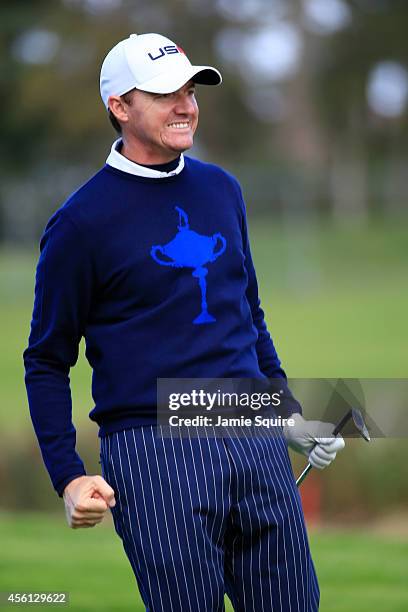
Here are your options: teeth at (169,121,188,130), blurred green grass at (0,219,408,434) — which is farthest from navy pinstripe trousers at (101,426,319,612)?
blurred green grass at (0,219,408,434)

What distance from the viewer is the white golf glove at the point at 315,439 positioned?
133 inches

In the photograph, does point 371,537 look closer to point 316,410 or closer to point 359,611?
point 359,611

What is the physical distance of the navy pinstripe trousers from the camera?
3098 millimetres

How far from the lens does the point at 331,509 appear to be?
835cm

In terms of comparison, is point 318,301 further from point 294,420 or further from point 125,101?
point 125,101

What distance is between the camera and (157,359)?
10.3 feet

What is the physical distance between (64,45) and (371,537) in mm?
39444

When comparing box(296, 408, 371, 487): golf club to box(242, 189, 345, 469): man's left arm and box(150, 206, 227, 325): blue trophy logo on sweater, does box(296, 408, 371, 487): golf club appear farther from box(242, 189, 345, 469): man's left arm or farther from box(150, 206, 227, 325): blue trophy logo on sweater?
box(150, 206, 227, 325): blue trophy logo on sweater

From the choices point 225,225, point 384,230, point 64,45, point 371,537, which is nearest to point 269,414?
point 225,225

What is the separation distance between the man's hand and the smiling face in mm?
818

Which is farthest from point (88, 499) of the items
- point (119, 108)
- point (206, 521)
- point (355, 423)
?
point (119, 108)

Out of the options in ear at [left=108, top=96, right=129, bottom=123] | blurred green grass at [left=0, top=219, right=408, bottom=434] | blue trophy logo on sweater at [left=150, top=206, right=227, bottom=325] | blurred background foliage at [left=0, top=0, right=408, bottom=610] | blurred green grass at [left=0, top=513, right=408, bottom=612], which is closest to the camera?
blue trophy logo on sweater at [left=150, top=206, right=227, bottom=325]

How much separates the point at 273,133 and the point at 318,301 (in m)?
23.0

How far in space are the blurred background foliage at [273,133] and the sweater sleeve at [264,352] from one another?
20.9 meters
